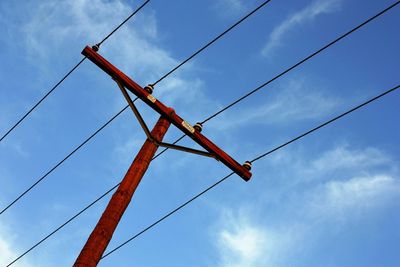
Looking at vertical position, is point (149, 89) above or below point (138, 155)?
above

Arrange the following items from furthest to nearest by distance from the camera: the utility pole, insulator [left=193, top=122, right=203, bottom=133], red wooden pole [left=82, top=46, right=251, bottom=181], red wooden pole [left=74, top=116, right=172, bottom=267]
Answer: insulator [left=193, top=122, right=203, bottom=133]
red wooden pole [left=82, top=46, right=251, bottom=181]
the utility pole
red wooden pole [left=74, top=116, right=172, bottom=267]

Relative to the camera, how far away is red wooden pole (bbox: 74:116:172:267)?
5055 mm

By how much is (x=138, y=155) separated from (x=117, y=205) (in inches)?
37.2

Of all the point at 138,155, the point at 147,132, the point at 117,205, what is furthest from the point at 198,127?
the point at 117,205

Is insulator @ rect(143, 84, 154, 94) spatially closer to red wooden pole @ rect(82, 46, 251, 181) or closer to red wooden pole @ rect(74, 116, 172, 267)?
red wooden pole @ rect(82, 46, 251, 181)

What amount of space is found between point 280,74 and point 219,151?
1.63 metres

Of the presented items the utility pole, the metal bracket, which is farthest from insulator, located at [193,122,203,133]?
the metal bracket

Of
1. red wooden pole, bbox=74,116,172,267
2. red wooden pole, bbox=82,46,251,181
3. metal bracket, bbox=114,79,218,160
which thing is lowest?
red wooden pole, bbox=74,116,172,267

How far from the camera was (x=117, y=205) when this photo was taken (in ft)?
18.4

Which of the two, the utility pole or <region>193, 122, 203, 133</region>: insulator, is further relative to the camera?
<region>193, 122, 203, 133</region>: insulator

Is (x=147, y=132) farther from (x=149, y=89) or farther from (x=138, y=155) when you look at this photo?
(x=149, y=89)

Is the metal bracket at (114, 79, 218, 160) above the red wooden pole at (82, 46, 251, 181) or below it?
below

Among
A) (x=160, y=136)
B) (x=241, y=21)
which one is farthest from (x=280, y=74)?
(x=160, y=136)

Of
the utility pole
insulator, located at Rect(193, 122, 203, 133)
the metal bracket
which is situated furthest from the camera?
insulator, located at Rect(193, 122, 203, 133)
